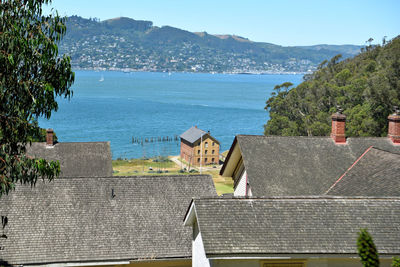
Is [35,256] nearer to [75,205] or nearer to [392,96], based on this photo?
[75,205]

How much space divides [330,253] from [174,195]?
10269 millimetres

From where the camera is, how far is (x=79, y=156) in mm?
40406

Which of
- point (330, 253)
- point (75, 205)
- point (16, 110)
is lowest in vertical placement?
point (75, 205)

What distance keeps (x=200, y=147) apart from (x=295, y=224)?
8720 centimetres

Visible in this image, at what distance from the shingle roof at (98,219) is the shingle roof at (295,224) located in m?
6.58

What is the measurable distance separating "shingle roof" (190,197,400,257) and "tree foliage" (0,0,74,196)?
16.2 feet

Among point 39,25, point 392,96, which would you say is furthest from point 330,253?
point 392,96

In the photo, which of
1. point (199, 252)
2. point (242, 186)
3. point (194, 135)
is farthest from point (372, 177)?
point (194, 135)

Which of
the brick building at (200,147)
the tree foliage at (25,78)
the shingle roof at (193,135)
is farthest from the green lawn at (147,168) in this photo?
the tree foliage at (25,78)

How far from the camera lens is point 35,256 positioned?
58.4 feet

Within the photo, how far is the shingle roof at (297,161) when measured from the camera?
22.4 metres

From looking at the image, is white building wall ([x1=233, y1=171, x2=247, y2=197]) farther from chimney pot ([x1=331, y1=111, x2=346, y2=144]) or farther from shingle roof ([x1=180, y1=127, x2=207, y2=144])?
shingle roof ([x1=180, y1=127, x2=207, y2=144])

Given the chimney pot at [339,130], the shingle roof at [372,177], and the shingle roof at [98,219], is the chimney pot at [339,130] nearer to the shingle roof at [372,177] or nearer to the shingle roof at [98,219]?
the shingle roof at [372,177]

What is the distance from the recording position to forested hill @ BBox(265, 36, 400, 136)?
64.6m
